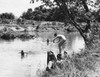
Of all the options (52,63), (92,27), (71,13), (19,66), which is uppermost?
(71,13)

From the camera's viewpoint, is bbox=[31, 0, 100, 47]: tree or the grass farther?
bbox=[31, 0, 100, 47]: tree

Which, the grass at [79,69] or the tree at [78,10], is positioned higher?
the tree at [78,10]

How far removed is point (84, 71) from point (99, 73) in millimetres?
573

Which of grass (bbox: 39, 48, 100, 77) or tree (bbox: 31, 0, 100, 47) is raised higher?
tree (bbox: 31, 0, 100, 47)

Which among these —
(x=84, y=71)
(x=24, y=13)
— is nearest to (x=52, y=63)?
(x=84, y=71)

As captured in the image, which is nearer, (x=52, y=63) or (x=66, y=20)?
(x=52, y=63)

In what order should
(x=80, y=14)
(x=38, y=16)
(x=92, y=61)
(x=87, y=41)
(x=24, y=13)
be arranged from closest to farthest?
(x=92, y=61) → (x=87, y=41) → (x=80, y=14) → (x=38, y=16) → (x=24, y=13)

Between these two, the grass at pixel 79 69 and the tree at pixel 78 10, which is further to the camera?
the tree at pixel 78 10

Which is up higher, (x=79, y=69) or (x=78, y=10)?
(x=78, y=10)

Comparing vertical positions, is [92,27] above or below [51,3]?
below

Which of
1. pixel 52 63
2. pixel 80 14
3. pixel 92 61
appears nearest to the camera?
pixel 92 61

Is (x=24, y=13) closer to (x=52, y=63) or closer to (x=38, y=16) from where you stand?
(x=38, y=16)

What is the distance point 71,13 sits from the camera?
18109mm

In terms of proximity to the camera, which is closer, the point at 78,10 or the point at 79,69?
the point at 79,69
